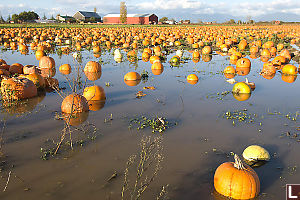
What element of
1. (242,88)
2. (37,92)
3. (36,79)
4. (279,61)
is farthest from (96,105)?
(279,61)

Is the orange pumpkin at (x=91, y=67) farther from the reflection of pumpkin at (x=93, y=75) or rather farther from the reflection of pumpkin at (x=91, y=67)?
the reflection of pumpkin at (x=93, y=75)

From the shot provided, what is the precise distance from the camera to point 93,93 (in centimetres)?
837

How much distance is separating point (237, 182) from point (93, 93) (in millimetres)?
5646

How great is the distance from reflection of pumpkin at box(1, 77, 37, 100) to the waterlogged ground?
16.8 inches

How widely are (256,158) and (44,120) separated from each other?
17.7 ft

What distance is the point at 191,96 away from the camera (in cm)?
923

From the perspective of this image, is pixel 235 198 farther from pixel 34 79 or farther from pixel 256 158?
pixel 34 79

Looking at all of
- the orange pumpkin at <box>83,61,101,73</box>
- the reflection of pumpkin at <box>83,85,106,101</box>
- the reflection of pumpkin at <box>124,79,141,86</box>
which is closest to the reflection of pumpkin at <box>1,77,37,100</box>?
the reflection of pumpkin at <box>83,85,106,101</box>

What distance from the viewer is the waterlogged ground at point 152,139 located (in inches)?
170

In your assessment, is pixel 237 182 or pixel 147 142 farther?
pixel 147 142

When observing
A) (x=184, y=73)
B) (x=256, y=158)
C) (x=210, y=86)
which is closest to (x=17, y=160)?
(x=256, y=158)

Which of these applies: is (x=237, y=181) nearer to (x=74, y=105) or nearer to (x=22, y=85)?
(x=74, y=105)

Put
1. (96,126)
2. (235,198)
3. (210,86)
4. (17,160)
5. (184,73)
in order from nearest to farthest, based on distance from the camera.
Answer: (235,198)
(17,160)
(96,126)
(210,86)
(184,73)

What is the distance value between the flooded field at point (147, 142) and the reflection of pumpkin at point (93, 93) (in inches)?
8.7
